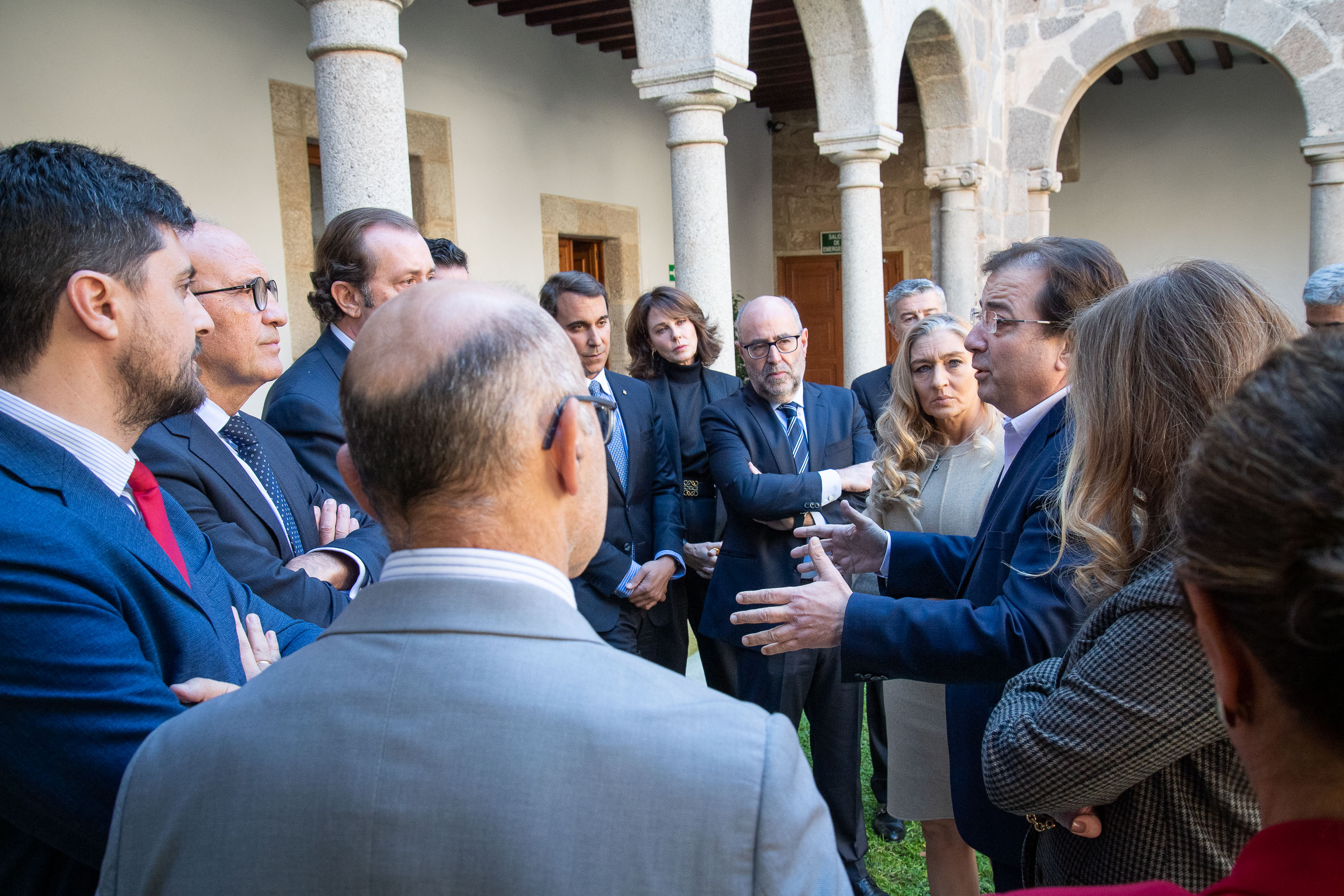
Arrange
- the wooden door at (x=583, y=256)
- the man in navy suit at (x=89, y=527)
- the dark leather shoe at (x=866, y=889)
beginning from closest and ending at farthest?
the man in navy suit at (x=89, y=527) < the dark leather shoe at (x=866, y=889) < the wooden door at (x=583, y=256)

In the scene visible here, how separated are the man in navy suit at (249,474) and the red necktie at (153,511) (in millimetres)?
414

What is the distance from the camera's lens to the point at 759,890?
82cm

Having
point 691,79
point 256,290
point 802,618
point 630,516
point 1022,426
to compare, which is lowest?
point 630,516

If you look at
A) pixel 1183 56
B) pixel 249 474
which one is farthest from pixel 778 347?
pixel 1183 56

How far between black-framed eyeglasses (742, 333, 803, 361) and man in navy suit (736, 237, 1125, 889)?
50.6 inches

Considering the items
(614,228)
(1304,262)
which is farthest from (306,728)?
(1304,262)

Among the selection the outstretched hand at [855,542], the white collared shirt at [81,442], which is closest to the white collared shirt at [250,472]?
the white collared shirt at [81,442]

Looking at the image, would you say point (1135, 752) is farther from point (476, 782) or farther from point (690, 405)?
point (690, 405)

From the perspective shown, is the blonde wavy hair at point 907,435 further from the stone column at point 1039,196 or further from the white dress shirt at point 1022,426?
the stone column at point 1039,196

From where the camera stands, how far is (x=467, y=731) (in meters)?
0.85

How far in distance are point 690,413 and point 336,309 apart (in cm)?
163

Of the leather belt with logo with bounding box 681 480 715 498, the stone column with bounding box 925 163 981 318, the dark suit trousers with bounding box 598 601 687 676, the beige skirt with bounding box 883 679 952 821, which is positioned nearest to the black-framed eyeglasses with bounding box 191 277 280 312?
the dark suit trousers with bounding box 598 601 687 676

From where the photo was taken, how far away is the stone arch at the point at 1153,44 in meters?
8.77

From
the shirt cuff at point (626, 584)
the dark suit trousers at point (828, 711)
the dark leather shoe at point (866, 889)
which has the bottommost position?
the dark leather shoe at point (866, 889)
